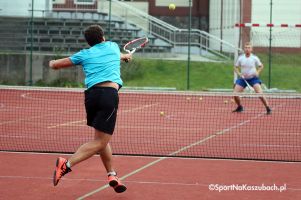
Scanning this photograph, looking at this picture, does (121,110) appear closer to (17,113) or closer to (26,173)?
(17,113)

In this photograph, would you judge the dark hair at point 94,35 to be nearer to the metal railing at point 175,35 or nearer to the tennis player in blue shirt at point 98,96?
the tennis player in blue shirt at point 98,96

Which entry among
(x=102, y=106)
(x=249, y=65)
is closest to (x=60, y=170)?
(x=102, y=106)

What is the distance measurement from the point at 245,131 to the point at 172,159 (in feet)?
13.6

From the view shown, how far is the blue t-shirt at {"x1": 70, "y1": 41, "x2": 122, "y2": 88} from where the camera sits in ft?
22.8

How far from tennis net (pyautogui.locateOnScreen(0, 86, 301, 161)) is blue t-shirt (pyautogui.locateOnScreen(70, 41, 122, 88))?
304 cm

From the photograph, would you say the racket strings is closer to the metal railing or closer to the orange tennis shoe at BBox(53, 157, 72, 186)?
the orange tennis shoe at BBox(53, 157, 72, 186)

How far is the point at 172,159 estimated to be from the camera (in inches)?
368

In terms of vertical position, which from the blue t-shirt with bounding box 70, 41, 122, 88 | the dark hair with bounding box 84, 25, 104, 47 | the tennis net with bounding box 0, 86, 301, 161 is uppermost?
the dark hair with bounding box 84, 25, 104, 47

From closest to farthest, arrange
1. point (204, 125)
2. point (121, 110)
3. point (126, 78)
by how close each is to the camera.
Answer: point (204, 125) → point (121, 110) → point (126, 78)

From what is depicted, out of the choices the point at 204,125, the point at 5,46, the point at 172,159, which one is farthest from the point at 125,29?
the point at 172,159

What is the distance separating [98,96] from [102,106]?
111 millimetres

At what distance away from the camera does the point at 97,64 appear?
22.8ft

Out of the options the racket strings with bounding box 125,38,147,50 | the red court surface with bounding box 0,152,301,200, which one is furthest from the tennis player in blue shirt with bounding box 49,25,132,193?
the racket strings with bounding box 125,38,147,50

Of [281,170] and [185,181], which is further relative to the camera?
[281,170]
